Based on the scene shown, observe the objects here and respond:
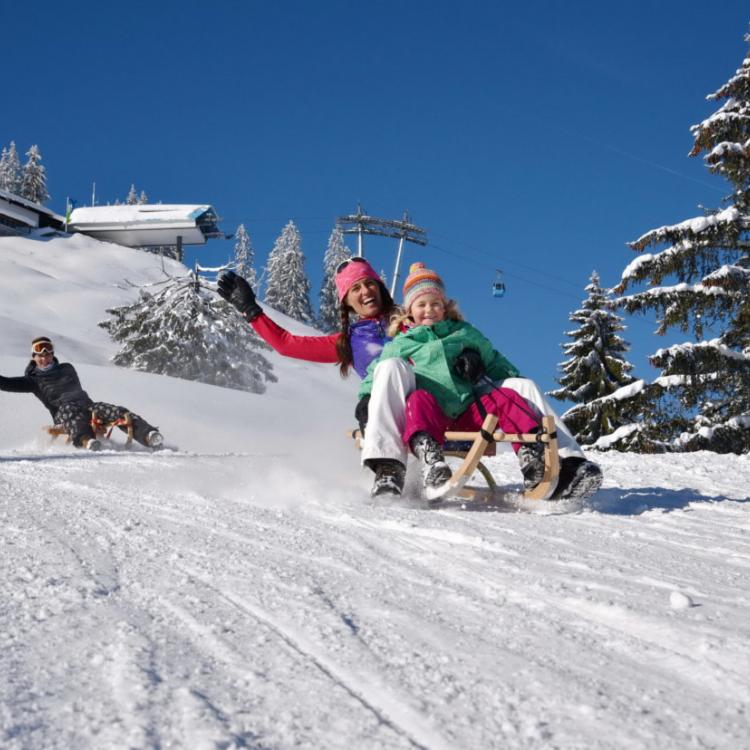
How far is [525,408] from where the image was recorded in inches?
134

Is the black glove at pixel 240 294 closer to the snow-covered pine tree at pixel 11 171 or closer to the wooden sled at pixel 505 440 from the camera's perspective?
the wooden sled at pixel 505 440

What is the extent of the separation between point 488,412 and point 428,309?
0.73m

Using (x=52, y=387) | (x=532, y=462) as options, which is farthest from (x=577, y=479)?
(x=52, y=387)

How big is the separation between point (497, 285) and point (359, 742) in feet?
88.5

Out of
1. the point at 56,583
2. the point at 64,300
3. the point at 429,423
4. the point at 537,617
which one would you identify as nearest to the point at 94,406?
the point at 429,423

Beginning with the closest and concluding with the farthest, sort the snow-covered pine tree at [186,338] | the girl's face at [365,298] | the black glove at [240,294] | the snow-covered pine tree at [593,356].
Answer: the black glove at [240,294] → the girl's face at [365,298] → the snow-covered pine tree at [593,356] → the snow-covered pine tree at [186,338]

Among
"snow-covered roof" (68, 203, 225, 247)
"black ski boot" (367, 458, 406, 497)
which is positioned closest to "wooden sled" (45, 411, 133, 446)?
"black ski boot" (367, 458, 406, 497)

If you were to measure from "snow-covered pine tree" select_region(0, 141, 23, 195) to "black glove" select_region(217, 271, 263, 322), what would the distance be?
69157 mm

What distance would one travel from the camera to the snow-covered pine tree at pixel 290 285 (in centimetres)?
5462

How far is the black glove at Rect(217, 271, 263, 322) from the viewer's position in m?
4.19

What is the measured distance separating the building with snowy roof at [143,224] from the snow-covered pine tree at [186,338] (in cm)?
3921

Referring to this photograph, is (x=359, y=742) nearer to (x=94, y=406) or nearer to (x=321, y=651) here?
(x=321, y=651)

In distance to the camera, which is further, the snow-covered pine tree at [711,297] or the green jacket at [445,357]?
the snow-covered pine tree at [711,297]

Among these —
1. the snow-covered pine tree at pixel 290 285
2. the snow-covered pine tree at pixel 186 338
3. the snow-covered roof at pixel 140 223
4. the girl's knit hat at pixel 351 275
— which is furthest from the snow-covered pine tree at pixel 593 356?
the snow-covered roof at pixel 140 223
